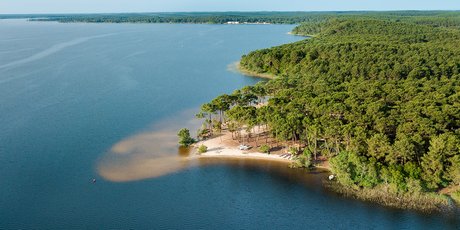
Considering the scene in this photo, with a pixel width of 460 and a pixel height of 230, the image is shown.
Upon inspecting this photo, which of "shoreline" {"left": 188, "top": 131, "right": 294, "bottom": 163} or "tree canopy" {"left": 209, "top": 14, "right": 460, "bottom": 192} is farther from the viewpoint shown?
"shoreline" {"left": 188, "top": 131, "right": 294, "bottom": 163}

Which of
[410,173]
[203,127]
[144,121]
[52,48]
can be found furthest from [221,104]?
[52,48]

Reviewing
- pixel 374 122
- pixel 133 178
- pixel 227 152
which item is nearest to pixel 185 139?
pixel 227 152

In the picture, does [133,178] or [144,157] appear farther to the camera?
[144,157]

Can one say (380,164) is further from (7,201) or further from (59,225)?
(7,201)

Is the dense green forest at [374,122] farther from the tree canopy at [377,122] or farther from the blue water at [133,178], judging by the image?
the blue water at [133,178]

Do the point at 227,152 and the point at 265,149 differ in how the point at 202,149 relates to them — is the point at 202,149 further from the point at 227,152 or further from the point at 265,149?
the point at 265,149

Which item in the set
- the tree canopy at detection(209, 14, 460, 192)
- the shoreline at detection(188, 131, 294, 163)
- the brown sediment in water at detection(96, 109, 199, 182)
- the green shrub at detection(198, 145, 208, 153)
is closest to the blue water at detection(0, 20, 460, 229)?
the brown sediment in water at detection(96, 109, 199, 182)

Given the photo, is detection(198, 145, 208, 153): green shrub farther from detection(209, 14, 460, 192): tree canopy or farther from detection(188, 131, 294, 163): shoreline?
detection(209, 14, 460, 192): tree canopy

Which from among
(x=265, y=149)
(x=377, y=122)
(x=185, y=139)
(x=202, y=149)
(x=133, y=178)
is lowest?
(x=133, y=178)

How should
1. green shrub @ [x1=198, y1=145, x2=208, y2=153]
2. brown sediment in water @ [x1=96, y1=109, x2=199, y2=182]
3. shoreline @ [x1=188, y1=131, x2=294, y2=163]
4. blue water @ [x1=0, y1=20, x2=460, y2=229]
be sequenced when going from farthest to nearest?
green shrub @ [x1=198, y1=145, x2=208, y2=153]
shoreline @ [x1=188, y1=131, x2=294, y2=163]
brown sediment in water @ [x1=96, y1=109, x2=199, y2=182]
blue water @ [x1=0, y1=20, x2=460, y2=229]

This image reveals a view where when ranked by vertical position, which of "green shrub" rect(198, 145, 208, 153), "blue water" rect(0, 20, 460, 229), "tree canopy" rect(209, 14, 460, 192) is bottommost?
"blue water" rect(0, 20, 460, 229)

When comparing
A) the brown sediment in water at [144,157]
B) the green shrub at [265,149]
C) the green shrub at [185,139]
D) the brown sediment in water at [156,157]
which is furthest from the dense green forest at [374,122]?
the brown sediment in water at [144,157]
